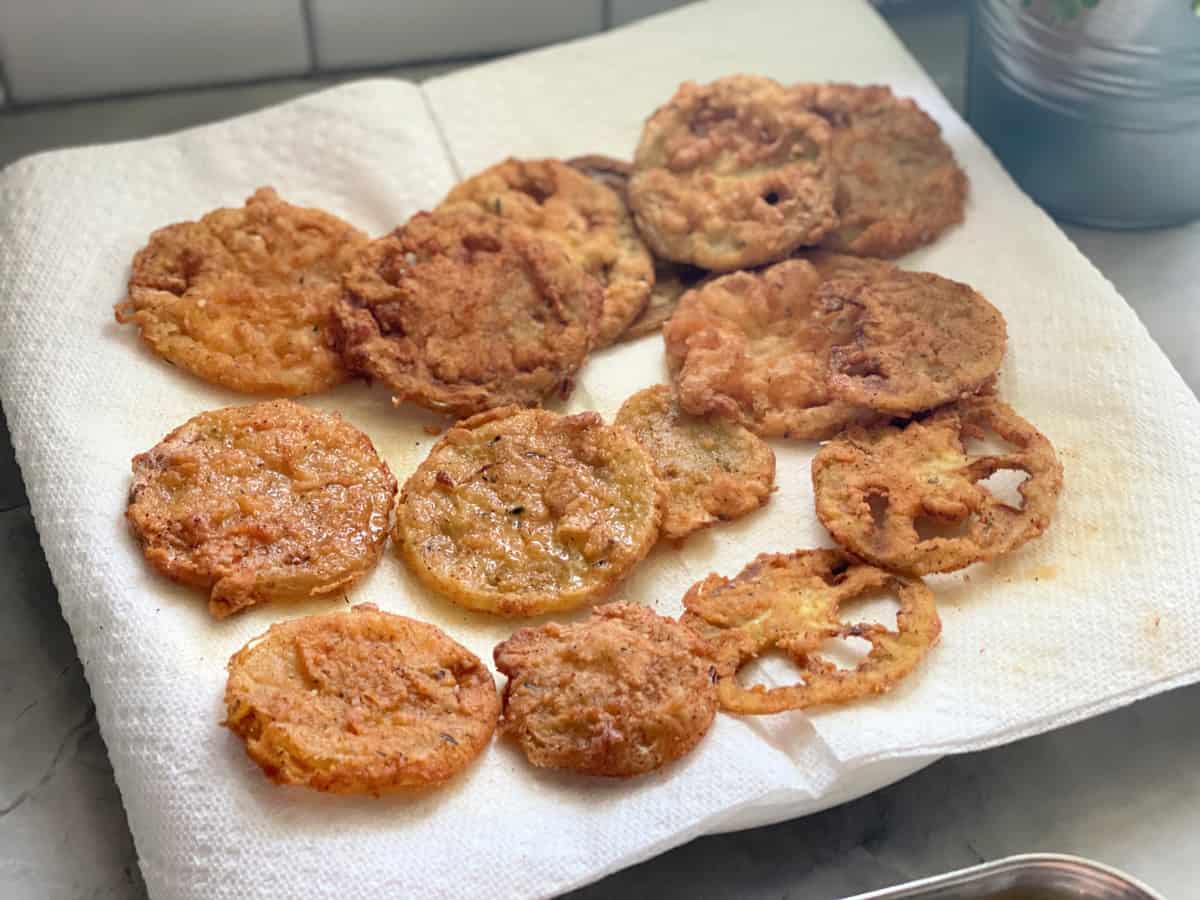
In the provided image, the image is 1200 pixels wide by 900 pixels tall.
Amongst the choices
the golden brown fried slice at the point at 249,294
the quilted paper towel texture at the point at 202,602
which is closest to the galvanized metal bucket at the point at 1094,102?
the quilted paper towel texture at the point at 202,602

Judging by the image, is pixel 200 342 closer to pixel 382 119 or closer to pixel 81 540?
pixel 81 540

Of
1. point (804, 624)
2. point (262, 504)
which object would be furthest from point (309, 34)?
point (804, 624)

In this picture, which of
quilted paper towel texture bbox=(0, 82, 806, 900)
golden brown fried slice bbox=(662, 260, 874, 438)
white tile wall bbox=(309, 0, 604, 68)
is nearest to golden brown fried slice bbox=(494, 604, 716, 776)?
quilted paper towel texture bbox=(0, 82, 806, 900)

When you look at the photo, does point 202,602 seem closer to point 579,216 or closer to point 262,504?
point 262,504

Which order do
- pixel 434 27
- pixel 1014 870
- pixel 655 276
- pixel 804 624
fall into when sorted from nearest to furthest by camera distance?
1. pixel 1014 870
2. pixel 804 624
3. pixel 655 276
4. pixel 434 27

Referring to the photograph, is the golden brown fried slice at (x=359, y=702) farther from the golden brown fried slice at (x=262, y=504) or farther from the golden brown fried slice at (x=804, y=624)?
the golden brown fried slice at (x=804, y=624)

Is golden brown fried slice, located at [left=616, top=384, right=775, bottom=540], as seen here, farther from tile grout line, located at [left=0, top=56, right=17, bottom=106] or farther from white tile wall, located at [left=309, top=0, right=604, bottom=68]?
tile grout line, located at [left=0, top=56, right=17, bottom=106]
